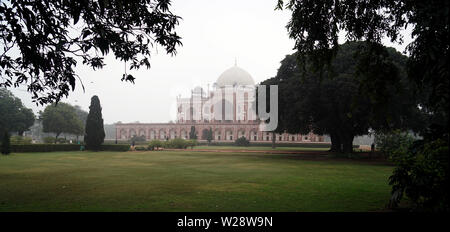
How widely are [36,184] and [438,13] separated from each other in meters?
13.3

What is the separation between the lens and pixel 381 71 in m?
8.02

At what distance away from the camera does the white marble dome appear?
81.6 metres

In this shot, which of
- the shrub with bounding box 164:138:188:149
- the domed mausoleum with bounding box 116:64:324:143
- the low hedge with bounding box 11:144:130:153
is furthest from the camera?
the domed mausoleum with bounding box 116:64:324:143

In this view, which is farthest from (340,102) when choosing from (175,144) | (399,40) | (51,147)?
(51,147)

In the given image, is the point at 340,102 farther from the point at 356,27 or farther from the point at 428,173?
the point at 428,173

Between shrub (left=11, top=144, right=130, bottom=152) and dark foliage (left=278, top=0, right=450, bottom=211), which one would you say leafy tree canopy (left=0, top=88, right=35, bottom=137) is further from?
dark foliage (left=278, top=0, right=450, bottom=211)

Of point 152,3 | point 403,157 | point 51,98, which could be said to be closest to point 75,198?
point 51,98

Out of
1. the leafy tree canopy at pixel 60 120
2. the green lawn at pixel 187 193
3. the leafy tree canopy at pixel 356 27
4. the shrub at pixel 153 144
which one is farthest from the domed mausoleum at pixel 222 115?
the leafy tree canopy at pixel 356 27

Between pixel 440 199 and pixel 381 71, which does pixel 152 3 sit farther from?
pixel 440 199

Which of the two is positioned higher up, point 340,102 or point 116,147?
point 340,102

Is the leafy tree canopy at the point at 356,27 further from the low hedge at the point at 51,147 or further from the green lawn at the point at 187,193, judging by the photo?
the low hedge at the point at 51,147

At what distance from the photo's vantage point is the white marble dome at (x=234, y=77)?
8162 centimetres

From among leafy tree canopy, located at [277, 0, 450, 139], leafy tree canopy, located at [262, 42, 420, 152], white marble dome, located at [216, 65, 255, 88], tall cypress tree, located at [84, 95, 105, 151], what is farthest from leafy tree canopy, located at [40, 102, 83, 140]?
leafy tree canopy, located at [277, 0, 450, 139]

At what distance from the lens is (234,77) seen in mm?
A: 81938
